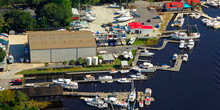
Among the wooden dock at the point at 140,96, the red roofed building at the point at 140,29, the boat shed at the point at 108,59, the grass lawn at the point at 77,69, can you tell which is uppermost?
the red roofed building at the point at 140,29

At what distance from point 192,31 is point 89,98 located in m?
49.4

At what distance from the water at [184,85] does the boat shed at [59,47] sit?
11.8 meters

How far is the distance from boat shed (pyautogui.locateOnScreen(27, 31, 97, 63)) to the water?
1180cm

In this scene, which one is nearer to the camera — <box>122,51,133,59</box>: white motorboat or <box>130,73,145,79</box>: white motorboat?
<box>130,73,145,79</box>: white motorboat

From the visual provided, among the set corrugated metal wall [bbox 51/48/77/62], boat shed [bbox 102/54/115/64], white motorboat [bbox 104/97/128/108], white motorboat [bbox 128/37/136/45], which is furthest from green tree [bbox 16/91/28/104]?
white motorboat [bbox 128/37/136/45]

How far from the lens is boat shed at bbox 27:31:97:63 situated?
11750cm

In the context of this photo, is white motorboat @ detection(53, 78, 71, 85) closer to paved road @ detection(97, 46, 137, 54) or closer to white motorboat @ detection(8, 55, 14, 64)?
white motorboat @ detection(8, 55, 14, 64)

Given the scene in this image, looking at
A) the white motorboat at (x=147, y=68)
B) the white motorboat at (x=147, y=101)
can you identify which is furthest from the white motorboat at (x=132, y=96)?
the white motorboat at (x=147, y=68)

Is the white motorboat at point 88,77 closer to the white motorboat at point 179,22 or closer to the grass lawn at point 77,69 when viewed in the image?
the grass lawn at point 77,69

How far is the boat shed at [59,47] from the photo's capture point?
118 m

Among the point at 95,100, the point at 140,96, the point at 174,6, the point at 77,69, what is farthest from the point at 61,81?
the point at 174,6

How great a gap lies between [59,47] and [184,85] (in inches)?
1312

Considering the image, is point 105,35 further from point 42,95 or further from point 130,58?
point 42,95

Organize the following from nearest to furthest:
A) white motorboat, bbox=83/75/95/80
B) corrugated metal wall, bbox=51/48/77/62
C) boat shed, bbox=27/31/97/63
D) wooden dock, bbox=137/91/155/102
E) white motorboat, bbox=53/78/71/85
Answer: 1. wooden dock, bbox=137/91/155/102
2. white motorboat, bbox=53/78/71/85
3. white motorboat, bbox=83/75/95/80
4. boat shed, bbox=27/31/97/63
5. corrugated metal wall, bbox=51/48/77/62
